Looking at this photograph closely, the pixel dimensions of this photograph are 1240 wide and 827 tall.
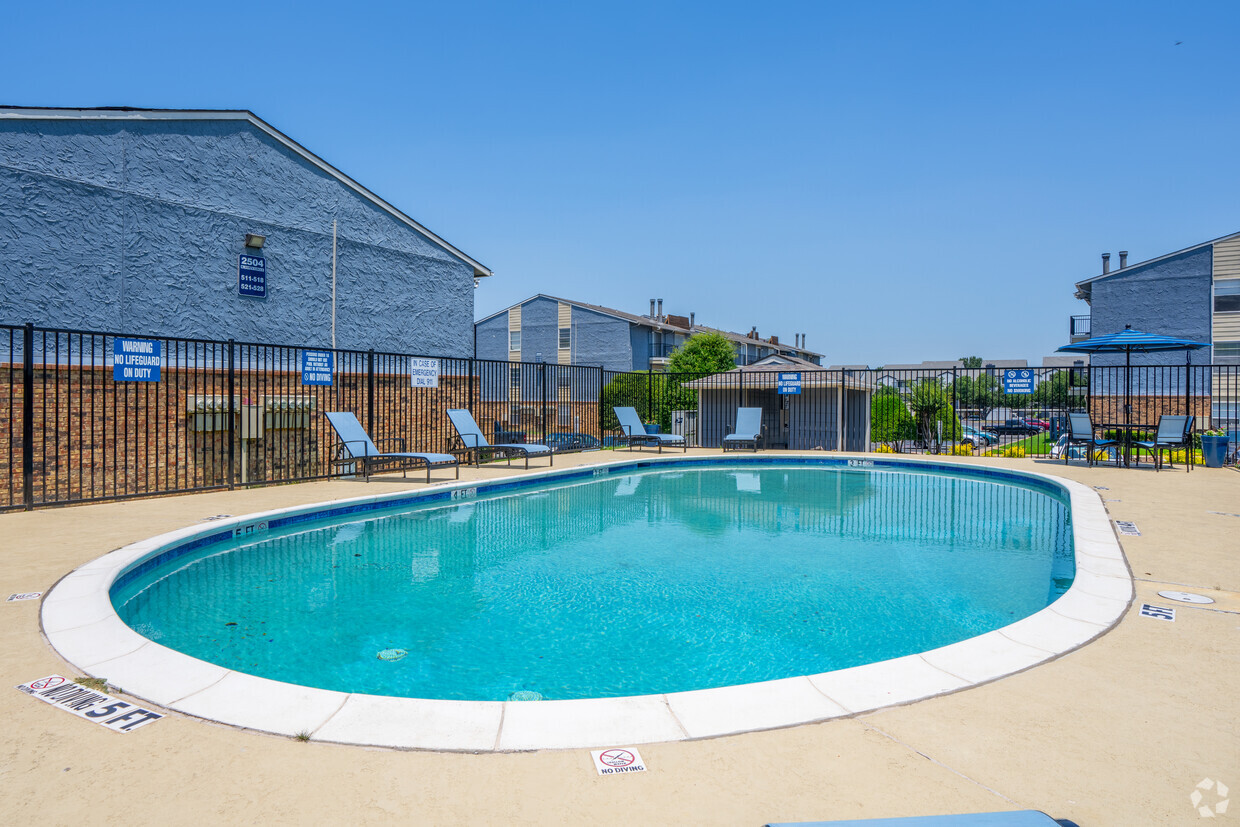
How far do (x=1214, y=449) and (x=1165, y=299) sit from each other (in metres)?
18.5

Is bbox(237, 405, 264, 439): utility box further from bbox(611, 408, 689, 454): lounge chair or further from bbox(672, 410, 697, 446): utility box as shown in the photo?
bbox(672, 410, 697, 446): utility box

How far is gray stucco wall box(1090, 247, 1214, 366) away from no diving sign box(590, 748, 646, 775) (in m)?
31.0

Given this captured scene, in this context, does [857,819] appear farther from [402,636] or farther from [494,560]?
[494,560]

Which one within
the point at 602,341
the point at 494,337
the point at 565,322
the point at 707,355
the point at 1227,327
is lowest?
the point at 707,355

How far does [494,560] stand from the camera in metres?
6.13

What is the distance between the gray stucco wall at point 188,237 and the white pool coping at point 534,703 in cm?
1208

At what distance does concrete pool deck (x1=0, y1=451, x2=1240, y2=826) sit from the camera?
73.4 inches

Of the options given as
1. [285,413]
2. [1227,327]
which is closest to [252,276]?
[285,413]

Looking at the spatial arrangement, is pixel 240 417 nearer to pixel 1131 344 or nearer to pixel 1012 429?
pixel 1131 344

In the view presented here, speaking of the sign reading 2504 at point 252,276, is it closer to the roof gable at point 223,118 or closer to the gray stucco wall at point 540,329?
the roof gable at point 223,118

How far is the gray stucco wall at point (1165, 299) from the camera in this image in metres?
25.8

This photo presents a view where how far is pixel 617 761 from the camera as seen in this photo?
2166 millimetres

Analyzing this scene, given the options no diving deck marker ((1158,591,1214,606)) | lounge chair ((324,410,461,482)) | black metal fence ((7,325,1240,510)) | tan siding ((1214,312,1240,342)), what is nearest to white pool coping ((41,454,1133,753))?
no diving deck marker ((1158,591,1214,606))

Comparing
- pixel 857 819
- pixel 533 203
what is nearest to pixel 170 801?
pixel 857 819
